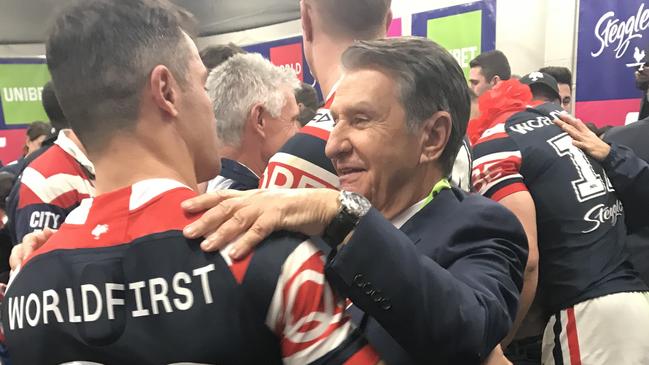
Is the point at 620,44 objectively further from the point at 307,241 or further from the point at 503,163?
the point at 307,241

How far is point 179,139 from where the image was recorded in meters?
0.93

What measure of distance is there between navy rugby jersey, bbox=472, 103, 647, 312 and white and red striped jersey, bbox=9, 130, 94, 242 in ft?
4.94

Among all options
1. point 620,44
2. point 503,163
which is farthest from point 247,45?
point 503,163

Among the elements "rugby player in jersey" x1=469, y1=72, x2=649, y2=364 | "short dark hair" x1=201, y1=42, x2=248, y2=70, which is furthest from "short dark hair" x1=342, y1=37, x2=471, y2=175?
"short dark hair" x1=201, y1=42, x2=248, y2=70

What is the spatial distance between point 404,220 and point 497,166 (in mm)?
884

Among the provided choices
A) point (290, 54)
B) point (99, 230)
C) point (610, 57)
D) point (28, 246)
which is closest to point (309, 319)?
point (99, 230)

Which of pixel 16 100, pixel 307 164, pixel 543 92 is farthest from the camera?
pixel 16 100

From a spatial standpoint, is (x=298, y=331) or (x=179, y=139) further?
(x=179, y=139)

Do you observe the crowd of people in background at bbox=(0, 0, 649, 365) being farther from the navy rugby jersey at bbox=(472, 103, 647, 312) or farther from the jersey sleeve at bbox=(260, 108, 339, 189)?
the navy rugby jersey at bbox=(472, 103, 647, 312)

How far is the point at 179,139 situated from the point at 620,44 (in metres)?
4.22

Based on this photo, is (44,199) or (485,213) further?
(44,199)

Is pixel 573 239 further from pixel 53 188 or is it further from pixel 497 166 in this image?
pixel 53 188

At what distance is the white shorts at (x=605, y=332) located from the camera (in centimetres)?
210

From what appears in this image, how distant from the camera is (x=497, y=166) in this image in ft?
6.73
